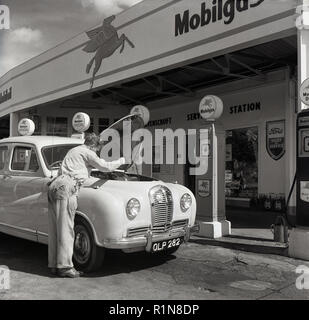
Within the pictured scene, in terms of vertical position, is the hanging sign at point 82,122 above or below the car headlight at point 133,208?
above

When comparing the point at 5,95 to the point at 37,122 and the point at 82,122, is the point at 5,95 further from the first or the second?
the point at 82,122

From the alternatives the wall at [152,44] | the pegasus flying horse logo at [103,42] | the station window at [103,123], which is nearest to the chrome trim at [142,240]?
the wall at [152,44]

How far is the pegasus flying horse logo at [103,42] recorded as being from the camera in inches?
496

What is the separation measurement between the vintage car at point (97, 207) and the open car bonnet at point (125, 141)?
372 mm

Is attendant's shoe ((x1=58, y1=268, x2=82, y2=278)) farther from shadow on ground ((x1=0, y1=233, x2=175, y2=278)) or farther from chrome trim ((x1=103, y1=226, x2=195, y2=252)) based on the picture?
chrome trim ((x1=103, y1=226, x2=195, y2=252))

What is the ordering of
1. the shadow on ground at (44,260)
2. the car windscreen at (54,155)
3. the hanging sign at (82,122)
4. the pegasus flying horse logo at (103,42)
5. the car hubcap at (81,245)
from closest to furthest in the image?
the car hubcap at (81,245), the shadow on ground at (44,260), the car windscreen at (54,155), the hanging sign at (82,122), the pegasus flying horse logo at (103,42)

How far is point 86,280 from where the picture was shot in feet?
16.9

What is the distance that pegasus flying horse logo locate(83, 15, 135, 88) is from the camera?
12.6 metres

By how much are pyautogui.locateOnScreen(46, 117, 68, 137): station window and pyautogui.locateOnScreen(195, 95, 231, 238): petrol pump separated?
38.9 feet

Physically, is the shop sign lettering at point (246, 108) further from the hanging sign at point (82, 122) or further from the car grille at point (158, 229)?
the car grille at point (158, 229)

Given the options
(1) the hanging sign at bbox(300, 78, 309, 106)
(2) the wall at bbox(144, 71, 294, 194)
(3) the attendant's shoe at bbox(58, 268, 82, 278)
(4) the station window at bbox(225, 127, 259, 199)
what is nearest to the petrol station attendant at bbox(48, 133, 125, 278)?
(3) the attendant's shoe at bbox(58, 268, 82, 278)
